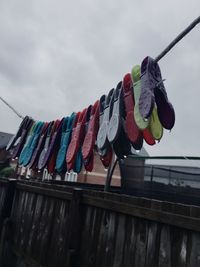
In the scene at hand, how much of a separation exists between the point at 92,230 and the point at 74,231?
0.22 metres

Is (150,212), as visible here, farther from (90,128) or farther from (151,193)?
(151,193)

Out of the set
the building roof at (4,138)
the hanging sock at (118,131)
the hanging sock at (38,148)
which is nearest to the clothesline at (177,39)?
the hanging sock at (118,131)

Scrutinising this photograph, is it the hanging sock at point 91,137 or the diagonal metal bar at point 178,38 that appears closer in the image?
the diagonal metal bar at point 178,38

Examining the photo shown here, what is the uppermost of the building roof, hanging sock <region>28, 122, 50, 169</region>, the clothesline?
the building roof

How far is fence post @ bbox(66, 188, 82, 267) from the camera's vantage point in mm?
2727

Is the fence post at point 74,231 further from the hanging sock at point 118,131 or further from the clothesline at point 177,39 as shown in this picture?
the clothesline at point 177,39

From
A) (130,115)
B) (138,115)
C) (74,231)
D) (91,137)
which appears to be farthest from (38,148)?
(74,231)

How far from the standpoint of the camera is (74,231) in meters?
2.79

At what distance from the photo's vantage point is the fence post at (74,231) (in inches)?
107

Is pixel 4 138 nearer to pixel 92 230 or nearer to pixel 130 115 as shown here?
pixel 130 115

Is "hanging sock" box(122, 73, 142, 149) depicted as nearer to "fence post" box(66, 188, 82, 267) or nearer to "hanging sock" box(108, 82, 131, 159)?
"hanging sock" box(108, 82, 131, 159)

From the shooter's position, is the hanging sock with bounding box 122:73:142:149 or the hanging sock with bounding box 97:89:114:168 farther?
the hanging sock with bounding box 97:89:114:168

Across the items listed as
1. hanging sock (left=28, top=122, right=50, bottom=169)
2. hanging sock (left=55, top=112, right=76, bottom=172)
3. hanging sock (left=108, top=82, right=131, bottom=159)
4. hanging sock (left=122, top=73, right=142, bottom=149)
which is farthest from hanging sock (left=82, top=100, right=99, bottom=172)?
hanging sock (left=28, top=122, right=50, bottom=169)

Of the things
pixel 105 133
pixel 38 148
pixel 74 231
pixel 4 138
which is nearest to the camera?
pixel 74 231
